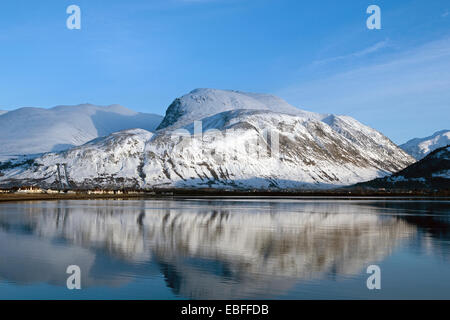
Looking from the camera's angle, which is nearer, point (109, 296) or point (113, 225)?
point (109, 296)

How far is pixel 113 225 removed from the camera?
51.4 m

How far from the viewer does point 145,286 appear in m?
22.2

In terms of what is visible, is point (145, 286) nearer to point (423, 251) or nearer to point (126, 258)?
point (126, 258)

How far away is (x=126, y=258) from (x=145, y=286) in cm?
830

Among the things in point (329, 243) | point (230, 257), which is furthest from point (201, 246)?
point (329, 243)

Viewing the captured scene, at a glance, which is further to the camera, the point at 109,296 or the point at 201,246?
the point at 201,246

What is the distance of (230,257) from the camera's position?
99.9ft
